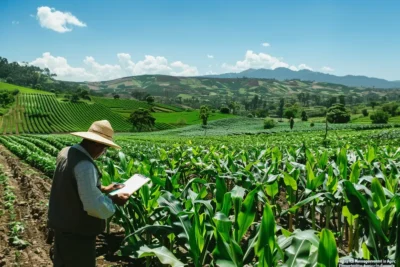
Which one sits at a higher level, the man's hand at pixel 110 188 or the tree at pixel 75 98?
the man's hand at pixel 110 188

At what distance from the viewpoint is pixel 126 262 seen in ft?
16.6

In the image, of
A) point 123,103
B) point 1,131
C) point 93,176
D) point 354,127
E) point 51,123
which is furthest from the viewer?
point 123,103

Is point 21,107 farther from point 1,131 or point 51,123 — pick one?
point 1,131

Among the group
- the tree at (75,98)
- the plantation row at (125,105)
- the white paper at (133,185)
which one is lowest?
the plantation row at (125,105)

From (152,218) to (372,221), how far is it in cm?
253

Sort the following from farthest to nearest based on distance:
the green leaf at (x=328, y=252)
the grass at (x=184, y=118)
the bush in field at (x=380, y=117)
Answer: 1. the grass at (x=184, y=118)
2. the bush in field at (x=380, y=117)
3. the green leaf at (x=328, y=252)

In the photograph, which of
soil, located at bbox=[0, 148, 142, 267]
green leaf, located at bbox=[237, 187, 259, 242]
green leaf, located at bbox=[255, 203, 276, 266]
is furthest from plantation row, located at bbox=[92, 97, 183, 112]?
green leaf, located at bbox=[255, 203, 276, 266]

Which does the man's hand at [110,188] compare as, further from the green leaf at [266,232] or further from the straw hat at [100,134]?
the green leaf at [266,232]

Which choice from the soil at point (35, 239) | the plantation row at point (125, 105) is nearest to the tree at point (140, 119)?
the plantation row at point (125, 105)

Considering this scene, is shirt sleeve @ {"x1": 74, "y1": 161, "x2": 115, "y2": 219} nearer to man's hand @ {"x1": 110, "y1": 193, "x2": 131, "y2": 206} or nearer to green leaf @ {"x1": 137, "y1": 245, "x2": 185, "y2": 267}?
man's hand @ {"x1": 110, "y1": 193, "x2": 131, "y2": 206}

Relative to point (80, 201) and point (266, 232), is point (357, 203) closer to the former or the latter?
point (266, 232)

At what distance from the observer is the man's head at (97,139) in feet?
10.5

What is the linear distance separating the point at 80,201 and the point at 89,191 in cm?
24

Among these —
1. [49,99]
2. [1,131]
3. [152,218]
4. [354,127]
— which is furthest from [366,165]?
[49,99]
